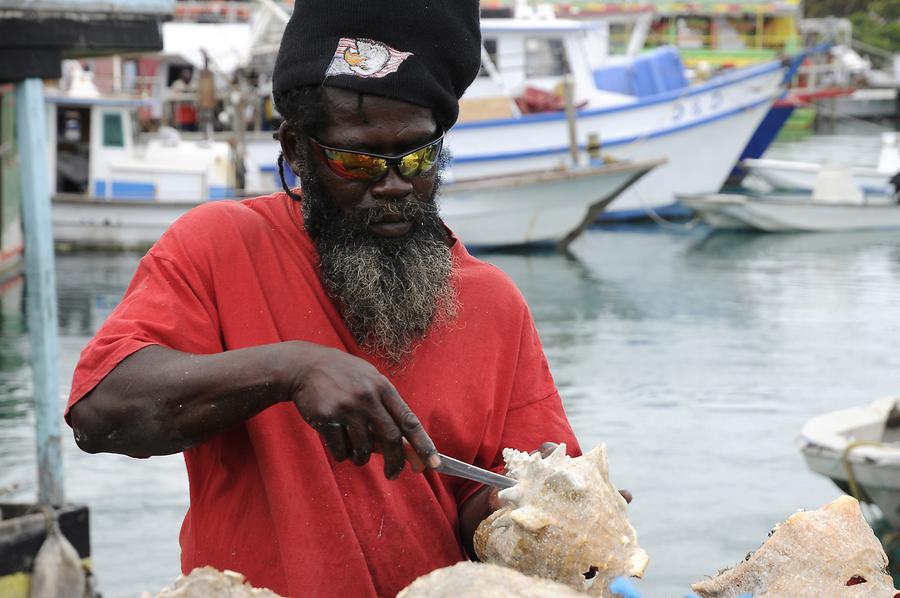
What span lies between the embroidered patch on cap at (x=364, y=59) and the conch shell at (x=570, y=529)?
2.57 ft

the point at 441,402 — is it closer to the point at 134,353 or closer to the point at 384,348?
the point at 384,348

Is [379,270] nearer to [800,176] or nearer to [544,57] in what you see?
[544,57]

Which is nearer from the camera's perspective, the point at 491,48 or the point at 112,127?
the point at 112,127

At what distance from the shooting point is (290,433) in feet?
7.36

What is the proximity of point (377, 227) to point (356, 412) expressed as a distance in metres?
0.59

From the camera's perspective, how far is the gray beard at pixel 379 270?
92.0 inches

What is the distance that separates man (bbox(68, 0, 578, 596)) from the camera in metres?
2.21

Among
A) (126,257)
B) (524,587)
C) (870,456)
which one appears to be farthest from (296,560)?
(126,257)

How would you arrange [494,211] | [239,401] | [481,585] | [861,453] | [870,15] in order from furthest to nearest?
1. [870,15]
2. [494,211]
3. [861,453]
4. [239,401]
5. [481,585]

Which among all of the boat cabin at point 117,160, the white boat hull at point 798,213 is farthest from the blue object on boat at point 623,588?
the white boat hull at point 798,213

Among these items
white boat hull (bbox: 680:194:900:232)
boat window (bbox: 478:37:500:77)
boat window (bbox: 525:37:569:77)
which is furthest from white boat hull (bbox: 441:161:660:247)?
boat window (bbox: 525:37:569:77)

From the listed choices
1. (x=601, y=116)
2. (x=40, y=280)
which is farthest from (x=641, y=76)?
(x=40, y=280)

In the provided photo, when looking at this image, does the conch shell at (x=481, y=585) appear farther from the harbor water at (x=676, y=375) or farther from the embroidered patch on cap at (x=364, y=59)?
the harbor water at (x=676, y=375)

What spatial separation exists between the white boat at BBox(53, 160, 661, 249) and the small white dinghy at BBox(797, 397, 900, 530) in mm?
13337
